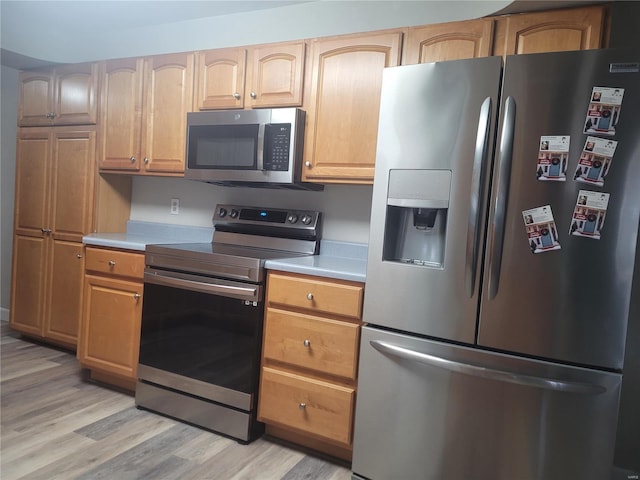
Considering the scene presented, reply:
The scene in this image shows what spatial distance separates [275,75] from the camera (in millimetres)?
2439

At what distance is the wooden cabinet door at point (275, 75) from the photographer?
2.38 metres

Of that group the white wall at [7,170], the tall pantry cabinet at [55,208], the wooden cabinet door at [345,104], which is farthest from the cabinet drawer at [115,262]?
the white wall at [7,170]

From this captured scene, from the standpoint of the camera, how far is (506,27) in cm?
194

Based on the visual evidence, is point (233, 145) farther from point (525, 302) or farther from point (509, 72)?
point (525, 302)

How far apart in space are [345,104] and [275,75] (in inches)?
18.1

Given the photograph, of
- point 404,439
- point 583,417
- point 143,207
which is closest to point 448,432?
point 404,439

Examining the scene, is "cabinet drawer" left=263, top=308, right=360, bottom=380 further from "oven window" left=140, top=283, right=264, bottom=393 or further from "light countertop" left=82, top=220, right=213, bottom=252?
"light countertop" left=82, top=220, right=213, bottom=252

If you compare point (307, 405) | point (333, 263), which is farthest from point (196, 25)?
point (307, 405)

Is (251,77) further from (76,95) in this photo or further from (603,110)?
(603,110)

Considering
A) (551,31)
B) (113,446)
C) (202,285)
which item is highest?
(551,31)

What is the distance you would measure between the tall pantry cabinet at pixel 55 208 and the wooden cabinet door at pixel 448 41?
2.15 m

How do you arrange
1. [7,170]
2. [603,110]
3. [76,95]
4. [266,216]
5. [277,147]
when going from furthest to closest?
A: [7,170], [76,95], [266,216], [277,147], [603,110]

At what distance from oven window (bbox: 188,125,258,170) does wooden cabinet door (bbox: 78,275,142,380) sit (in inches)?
31.7

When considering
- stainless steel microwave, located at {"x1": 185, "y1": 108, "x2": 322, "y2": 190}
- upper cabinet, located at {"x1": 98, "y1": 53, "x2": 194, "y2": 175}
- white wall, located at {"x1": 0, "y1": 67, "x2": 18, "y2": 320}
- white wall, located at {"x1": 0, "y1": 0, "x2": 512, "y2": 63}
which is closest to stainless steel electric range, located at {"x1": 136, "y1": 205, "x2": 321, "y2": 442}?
stainless steel microwave, located at {"x1": 185, "y1": 108, "x2": 322, "y2": 190}
